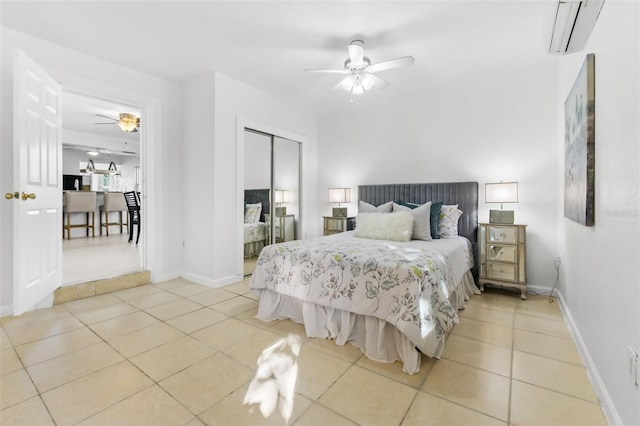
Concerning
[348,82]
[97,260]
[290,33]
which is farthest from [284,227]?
[97,260]

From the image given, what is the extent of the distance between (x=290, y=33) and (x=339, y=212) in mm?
2787

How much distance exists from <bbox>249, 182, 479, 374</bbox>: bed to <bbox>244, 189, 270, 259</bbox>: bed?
144 cm

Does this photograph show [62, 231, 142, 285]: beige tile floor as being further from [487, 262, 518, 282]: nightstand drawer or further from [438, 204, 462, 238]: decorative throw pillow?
[487, 262, 518, 282]: nightstand drawer

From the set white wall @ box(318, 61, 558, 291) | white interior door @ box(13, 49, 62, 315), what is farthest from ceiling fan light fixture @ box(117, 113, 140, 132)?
white wall @ box(318, 61, 558, 291)

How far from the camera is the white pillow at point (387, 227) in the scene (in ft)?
10.6

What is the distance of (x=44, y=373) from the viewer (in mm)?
1827

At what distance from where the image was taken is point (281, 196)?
4.72 m

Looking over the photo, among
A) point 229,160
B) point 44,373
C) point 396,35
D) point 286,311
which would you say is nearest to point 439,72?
point 396,35

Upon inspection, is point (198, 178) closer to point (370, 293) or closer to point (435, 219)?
point (370, 293)

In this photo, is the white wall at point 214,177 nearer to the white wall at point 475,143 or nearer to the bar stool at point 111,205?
the white wall at point 475,143

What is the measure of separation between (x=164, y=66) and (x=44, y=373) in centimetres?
324

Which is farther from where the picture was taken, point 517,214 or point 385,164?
point 385,164

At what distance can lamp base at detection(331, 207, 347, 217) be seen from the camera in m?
4.84

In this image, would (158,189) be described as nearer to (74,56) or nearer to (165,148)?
(165,148)
